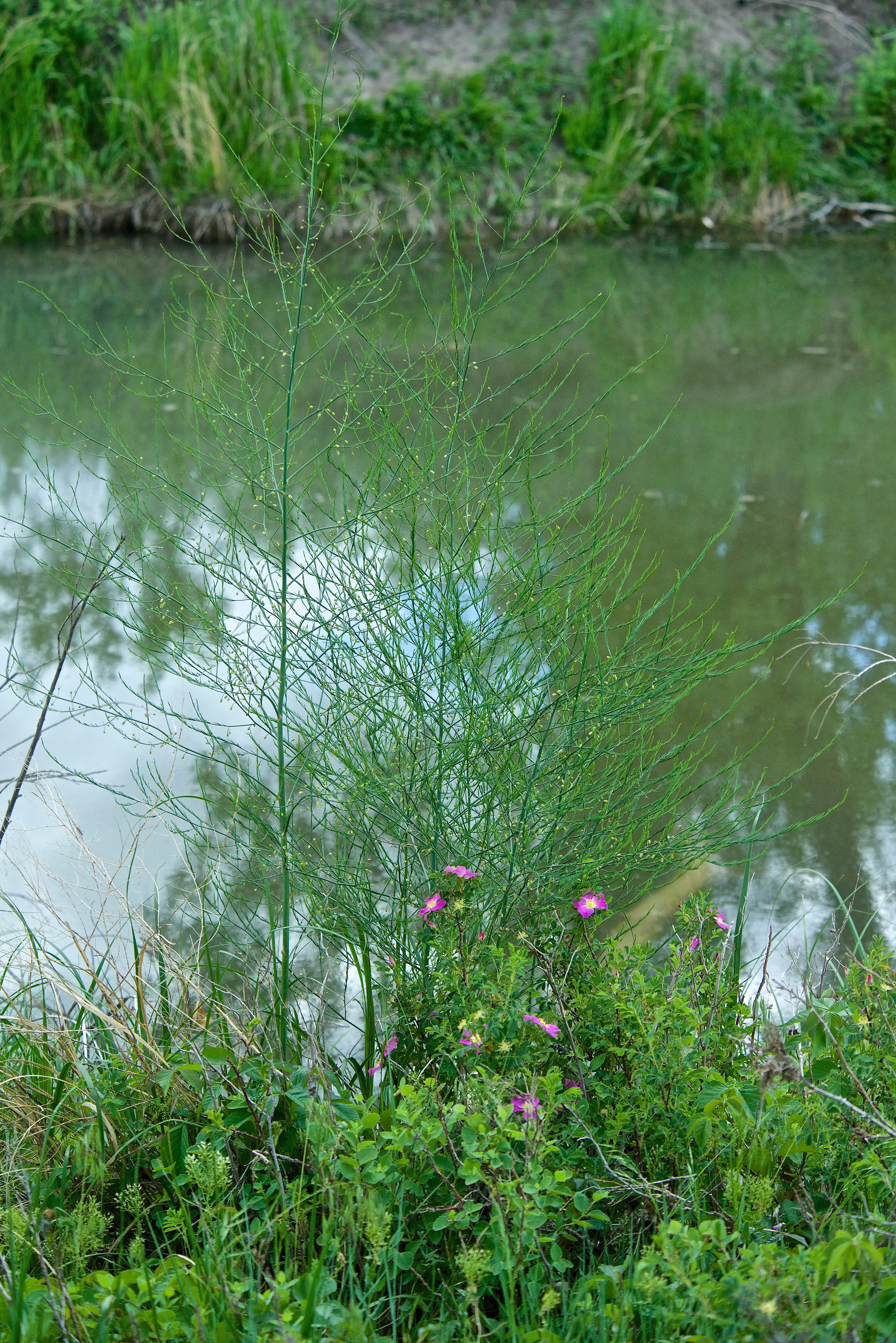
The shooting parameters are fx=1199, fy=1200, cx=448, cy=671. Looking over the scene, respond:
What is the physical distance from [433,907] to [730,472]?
3.61 m

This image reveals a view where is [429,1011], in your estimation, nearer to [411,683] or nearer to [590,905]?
[590,905]

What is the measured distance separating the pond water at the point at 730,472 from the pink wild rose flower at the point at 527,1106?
817 millimetres

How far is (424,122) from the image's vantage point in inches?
359

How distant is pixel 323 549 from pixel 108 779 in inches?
51.9

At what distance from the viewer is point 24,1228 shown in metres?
1.50

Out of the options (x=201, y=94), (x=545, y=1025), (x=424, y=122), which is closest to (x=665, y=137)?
(x=424, y=122)

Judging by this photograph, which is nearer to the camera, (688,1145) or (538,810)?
(688,1145)

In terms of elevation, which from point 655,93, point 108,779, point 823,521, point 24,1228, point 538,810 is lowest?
point 24,1228

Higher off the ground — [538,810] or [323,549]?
[323,549]

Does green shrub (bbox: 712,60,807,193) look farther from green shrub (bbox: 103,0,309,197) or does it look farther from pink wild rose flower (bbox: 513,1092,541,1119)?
pink wild rose flower (bbox: 513,1092,541,1119)

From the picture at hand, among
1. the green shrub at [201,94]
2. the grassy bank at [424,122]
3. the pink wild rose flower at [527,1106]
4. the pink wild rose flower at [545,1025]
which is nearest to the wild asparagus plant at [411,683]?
the pink wild rose flower at [545,1025]

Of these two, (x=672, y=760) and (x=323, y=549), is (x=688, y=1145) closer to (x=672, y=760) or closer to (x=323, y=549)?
(x=323, y=549)

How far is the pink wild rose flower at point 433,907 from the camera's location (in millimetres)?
1781

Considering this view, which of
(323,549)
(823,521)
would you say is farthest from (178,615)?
(823,521)
